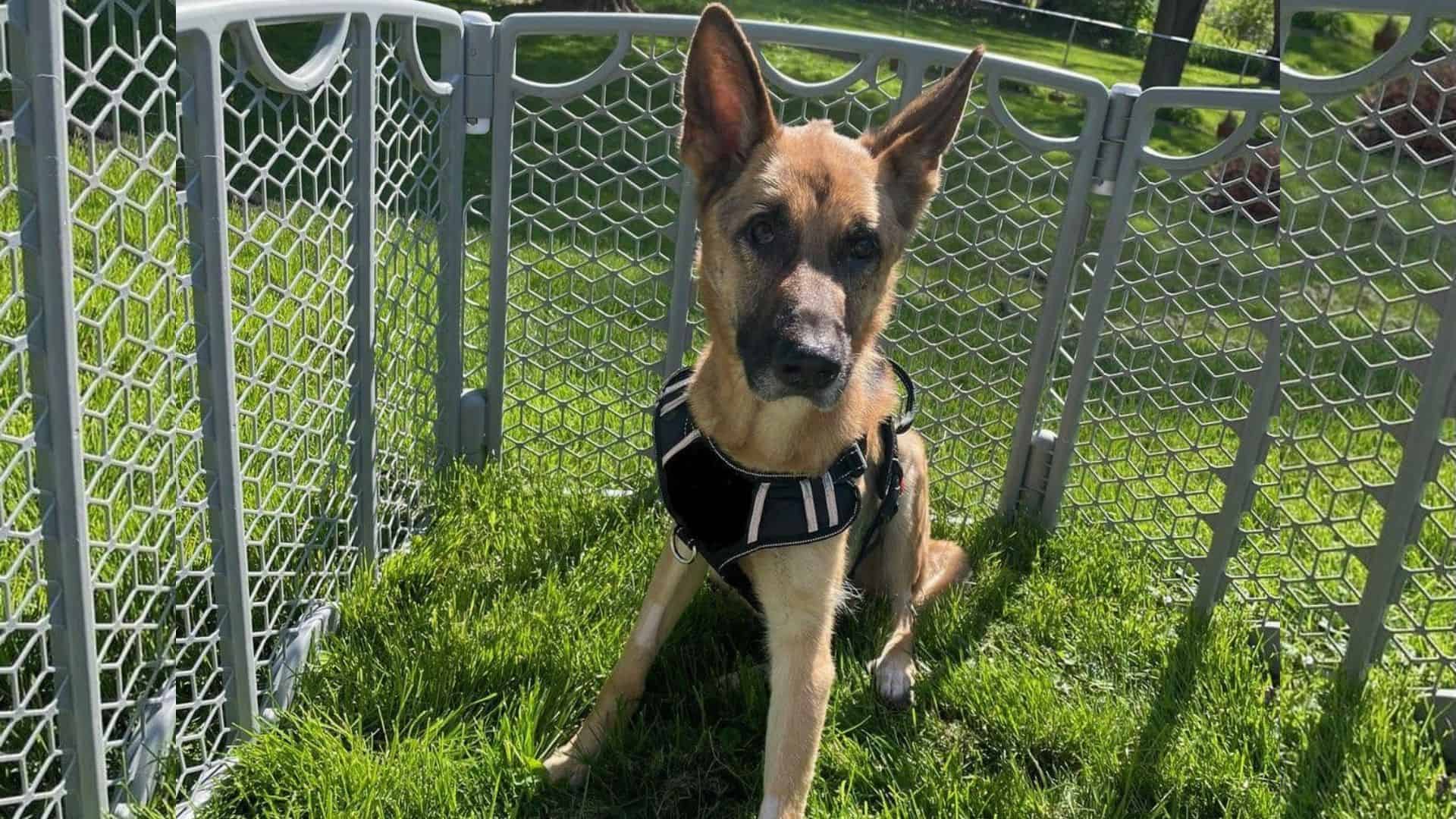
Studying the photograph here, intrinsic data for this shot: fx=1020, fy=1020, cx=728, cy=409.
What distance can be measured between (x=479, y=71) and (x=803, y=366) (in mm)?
1860

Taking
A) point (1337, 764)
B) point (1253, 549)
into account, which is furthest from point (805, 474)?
point (1253, 549)

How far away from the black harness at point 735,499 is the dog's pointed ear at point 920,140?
0.70 metres

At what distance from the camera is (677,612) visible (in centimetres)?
295

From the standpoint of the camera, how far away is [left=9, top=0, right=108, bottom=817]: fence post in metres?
1.63

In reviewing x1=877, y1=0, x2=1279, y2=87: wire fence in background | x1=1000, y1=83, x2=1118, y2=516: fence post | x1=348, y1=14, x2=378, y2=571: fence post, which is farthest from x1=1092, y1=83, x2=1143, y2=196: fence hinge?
x1=877, y1=0, x2=1279, y2=87: wire fence in background

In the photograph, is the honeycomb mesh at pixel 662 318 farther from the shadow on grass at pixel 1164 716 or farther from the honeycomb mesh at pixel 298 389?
the shadow on grass at pixel 1164 716

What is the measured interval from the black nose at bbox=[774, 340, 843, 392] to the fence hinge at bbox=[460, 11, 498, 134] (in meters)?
1.75

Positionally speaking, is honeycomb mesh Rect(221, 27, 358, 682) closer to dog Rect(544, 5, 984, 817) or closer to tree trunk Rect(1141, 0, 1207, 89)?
dog Rect(544, 5, 984, 817)

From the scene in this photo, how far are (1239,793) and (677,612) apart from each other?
1570mm

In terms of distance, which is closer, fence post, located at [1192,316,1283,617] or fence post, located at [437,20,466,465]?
fence post, located at [1192,316,1283,617]

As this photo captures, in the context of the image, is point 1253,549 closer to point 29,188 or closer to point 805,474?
point 805,474

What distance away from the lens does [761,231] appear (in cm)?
260

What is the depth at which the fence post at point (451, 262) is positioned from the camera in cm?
345

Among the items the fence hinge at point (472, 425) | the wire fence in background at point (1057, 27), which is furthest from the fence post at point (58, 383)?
the wire fence in background at point (1057, 27)
